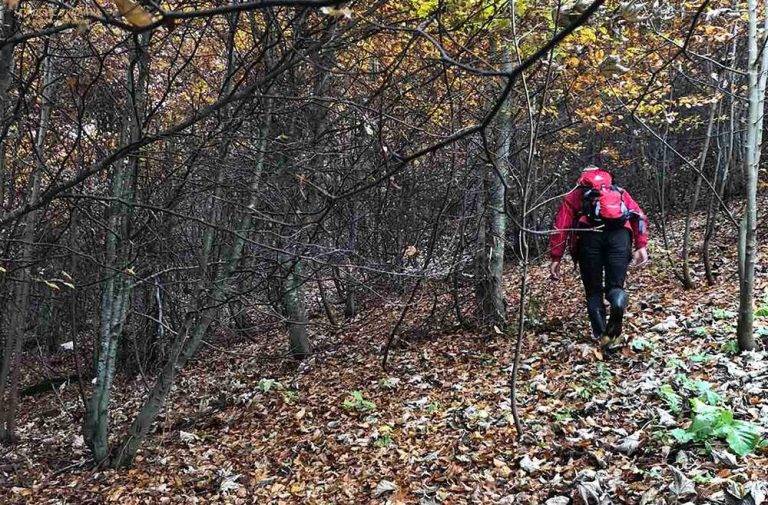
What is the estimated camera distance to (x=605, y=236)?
18.2ft

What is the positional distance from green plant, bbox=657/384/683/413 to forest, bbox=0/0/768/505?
38mm

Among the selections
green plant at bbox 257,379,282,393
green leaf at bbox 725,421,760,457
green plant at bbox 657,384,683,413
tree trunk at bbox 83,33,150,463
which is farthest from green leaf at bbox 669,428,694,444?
tree trunk at bbox 83,33,150,463

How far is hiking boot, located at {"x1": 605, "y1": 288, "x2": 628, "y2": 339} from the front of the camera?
17.8ft

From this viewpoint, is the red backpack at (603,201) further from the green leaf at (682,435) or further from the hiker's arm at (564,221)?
the green leaf at (682,435)

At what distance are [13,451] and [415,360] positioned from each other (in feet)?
16.0

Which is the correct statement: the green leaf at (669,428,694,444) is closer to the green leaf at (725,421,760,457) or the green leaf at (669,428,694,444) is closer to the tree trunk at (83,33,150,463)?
the green leaf at (725,421,760,457)

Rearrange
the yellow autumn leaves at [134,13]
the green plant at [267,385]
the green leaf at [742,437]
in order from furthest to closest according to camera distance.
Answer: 1. the green plant at [267,385]
2. the green leaf at [742,437]
3. the yellow autumn leaves at [134,13]

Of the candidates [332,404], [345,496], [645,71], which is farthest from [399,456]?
[645,71]

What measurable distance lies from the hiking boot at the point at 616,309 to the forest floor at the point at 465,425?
21cm

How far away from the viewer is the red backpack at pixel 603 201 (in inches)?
213

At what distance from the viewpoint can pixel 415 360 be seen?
22.8 feet

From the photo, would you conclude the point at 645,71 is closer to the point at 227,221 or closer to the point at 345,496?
the point at 227,221

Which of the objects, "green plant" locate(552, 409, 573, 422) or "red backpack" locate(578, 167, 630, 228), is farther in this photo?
"red backpack" locate(578, 167, 630, 228)

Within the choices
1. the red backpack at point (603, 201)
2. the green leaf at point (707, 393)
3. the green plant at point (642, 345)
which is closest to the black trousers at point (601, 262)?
the red backpack at point (603, 201)
